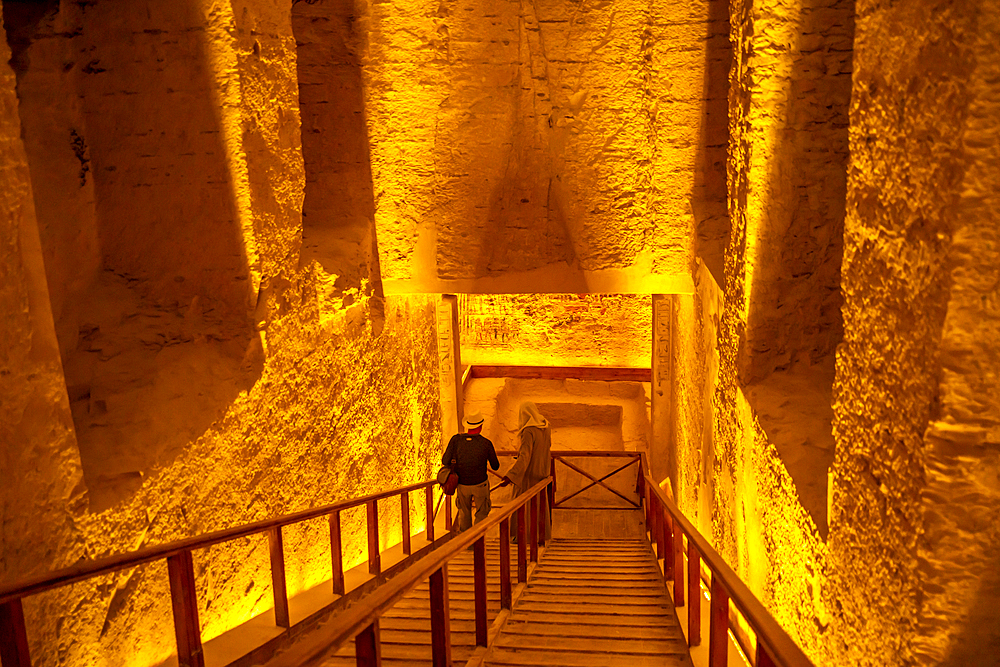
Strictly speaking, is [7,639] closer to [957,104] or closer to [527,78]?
[957,104]

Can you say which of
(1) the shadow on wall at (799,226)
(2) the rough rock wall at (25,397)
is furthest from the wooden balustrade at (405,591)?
(1) the shadow on wall at (799,226)

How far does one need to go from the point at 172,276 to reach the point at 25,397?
5.69 feet

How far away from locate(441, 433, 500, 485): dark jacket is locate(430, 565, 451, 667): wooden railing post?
3.15m

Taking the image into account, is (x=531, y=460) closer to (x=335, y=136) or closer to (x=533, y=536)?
(x=533, y=536)

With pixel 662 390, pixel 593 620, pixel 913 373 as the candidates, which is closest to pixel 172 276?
pixel 593 620

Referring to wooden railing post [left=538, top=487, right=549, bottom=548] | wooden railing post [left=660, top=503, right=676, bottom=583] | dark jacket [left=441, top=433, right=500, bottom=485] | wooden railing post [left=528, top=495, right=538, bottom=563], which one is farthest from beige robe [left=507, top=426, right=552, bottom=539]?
wooden railing post [left=660, top=503, right=676, bottom=583]

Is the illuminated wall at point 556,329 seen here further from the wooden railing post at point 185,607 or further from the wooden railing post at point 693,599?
the wooden railing post at point 185,607

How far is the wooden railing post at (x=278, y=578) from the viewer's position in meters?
3.81

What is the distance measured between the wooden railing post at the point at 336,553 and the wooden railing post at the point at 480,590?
1.53 metres

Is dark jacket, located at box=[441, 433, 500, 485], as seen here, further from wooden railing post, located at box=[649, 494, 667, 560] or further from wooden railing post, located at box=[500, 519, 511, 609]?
wooden railing post, located at box=[500, 519, 511, 609]

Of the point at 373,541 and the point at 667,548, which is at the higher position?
the point at 667,548

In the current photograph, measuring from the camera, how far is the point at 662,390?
9.25 m

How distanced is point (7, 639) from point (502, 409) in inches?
424

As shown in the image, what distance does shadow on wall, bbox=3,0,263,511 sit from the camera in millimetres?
4086
